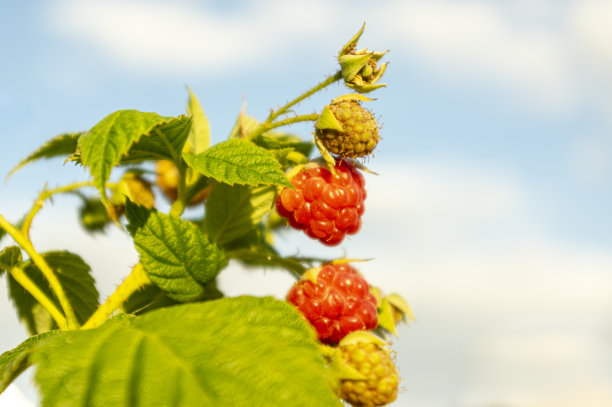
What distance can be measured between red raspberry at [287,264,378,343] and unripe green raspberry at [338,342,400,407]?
15 centimetres

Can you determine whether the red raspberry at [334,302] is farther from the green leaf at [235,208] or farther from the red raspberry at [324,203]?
the green leaf at [235,208]

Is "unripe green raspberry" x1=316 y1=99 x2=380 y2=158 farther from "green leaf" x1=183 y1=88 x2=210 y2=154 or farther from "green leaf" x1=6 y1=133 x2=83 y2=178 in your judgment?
"green leaf" x1=6 y1=133 x2=83 y2=178

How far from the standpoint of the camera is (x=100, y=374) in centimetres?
123

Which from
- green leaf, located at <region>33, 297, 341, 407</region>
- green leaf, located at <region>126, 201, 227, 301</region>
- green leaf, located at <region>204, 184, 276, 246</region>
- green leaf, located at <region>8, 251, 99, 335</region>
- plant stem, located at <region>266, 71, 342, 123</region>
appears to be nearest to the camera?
green leaf, located at <region>33, 297, 341, 407</region>

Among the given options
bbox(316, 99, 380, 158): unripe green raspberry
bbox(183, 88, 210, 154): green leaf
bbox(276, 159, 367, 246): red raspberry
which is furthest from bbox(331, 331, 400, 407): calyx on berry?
bbox(183, 88, 210, 154): green leaf

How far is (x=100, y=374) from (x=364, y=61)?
0.99m

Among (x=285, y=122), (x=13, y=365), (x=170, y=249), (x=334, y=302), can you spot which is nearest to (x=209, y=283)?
(x=170, y=249)

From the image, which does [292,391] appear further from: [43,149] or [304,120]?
[43,149]

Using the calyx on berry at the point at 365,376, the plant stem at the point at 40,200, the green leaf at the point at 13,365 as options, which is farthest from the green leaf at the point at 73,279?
the calyx on berry at the point at 365,376

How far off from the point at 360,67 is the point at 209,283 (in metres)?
0.68

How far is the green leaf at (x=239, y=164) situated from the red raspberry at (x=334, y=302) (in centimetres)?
40

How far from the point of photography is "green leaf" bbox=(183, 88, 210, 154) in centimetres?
219

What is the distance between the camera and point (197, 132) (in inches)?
87.2

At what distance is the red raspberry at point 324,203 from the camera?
1860 mm
